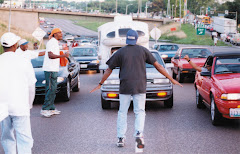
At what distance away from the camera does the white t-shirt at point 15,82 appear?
5.23m

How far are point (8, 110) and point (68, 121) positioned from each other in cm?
471

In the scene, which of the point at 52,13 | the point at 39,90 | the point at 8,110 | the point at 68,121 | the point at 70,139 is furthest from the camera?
the point at 52,13

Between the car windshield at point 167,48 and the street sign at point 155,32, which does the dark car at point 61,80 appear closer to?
the car windshield at point 167,48

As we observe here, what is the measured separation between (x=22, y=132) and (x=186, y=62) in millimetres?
14129

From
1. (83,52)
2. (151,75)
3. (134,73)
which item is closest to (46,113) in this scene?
(151,75)

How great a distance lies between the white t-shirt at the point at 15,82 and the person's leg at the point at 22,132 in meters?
0.08

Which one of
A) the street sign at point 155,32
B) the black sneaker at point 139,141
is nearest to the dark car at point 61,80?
the black sneaker at point 139,141

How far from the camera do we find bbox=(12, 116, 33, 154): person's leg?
5.33 meters

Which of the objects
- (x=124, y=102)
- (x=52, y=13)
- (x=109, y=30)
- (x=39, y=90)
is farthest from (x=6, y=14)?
(x=124, y=102)

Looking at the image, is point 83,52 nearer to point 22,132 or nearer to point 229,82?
point 229,82

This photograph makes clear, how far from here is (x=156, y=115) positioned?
10.5 meters

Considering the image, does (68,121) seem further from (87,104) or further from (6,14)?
(6,14)

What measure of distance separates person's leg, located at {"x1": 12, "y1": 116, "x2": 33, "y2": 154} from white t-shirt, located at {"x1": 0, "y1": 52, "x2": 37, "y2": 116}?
0.28 ft

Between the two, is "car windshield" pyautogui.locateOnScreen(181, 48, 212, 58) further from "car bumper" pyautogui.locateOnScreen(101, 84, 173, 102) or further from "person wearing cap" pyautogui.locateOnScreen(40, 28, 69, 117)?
"person wearing cap" pyautogui.locateOnScreen(40, 28, 69, 117)
